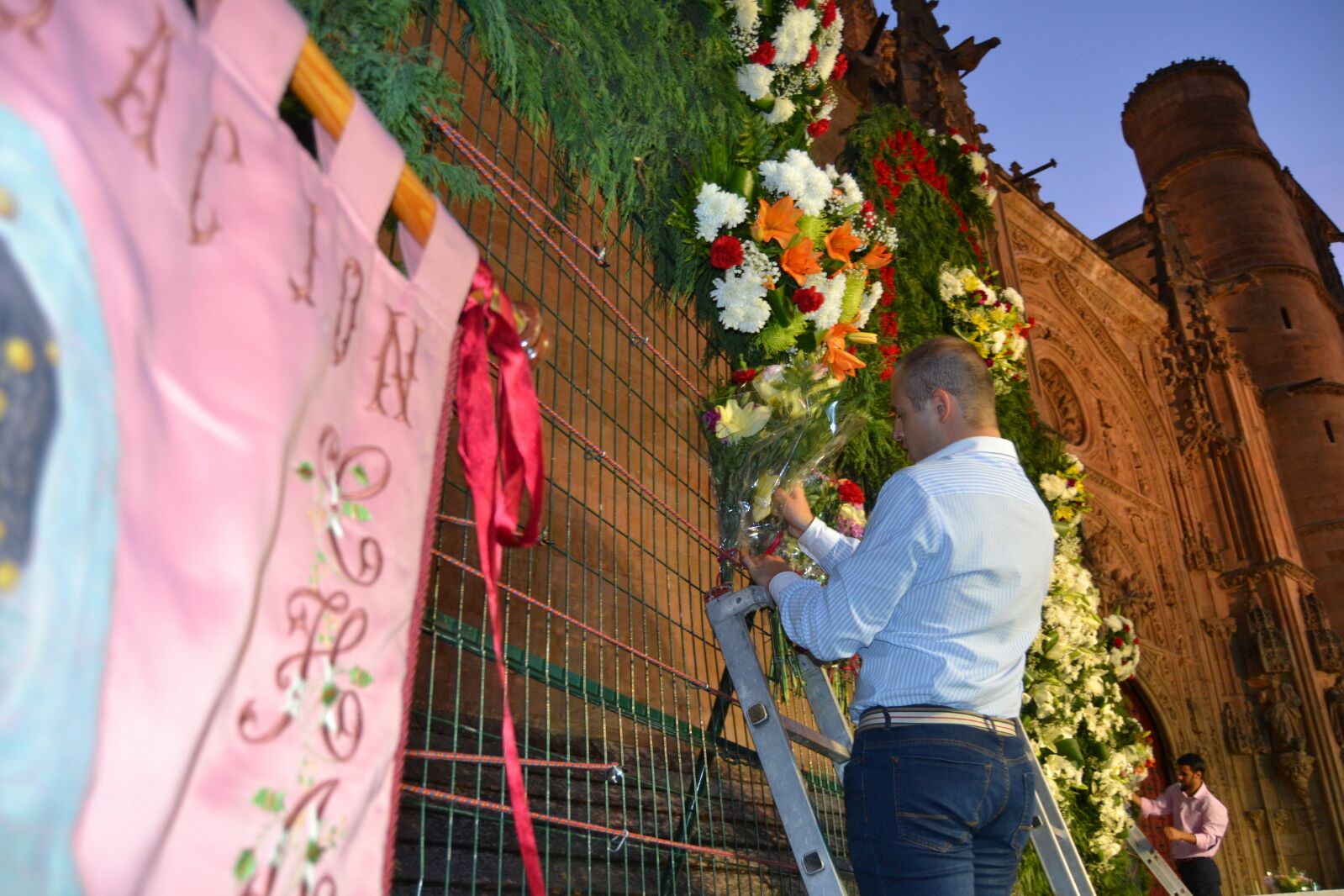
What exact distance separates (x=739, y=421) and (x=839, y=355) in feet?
2.53

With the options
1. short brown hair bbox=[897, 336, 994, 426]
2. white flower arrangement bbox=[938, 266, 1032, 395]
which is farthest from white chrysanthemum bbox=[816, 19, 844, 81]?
white flower arrangement bbox=[938, 266, 1032, 395]

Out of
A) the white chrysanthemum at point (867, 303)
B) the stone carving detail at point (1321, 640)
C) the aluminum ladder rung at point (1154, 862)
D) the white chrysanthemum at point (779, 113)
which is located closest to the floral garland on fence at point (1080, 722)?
the aluminum ladder rung at point (1154, 862)

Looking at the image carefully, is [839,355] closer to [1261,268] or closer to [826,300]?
[826,300]

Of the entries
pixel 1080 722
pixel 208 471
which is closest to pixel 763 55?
pixel 208 471

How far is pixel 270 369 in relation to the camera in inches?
38.4

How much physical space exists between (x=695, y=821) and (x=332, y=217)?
2.15 m

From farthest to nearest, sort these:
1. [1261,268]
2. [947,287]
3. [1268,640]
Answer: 1. [1261,268]
2. [1268,640]
3. [947,287]

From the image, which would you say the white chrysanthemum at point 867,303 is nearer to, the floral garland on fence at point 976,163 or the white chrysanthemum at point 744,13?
the white chrysanthemum at point 744,13

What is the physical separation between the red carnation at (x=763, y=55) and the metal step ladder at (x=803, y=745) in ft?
6.88

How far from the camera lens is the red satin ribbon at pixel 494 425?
1.47 meters

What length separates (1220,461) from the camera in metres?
15.9

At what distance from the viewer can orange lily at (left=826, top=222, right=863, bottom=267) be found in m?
3.67

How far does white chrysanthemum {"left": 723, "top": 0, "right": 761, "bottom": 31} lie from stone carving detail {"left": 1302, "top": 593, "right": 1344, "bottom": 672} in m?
14.3

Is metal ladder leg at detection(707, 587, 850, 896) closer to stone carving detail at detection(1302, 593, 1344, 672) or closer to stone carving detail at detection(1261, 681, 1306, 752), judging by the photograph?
stone carving detail at detection(1261, 681, 1306, 752)
